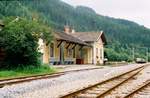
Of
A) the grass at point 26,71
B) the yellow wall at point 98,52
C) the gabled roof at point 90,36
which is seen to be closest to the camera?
the grass at point 26,71

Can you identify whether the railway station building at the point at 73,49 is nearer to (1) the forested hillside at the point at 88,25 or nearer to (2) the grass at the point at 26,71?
(2) the grass at the point at 26,71

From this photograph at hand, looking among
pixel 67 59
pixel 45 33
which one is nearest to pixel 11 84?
pixel 45 33

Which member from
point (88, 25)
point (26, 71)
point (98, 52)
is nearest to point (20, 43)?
point (26, 71)

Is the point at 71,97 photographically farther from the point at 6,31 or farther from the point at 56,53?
the point at 56,53

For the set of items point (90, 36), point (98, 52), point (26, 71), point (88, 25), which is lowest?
point (26, 71)

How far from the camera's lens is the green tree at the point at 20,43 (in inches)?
993

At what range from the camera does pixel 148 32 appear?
14525cm

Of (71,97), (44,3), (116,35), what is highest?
(44,3)

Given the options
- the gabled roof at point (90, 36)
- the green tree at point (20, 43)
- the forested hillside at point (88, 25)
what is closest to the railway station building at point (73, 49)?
the gabled roof at point (90, 36)

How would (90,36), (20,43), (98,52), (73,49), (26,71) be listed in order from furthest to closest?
(98,52) → (90,36) → (73,49) → (20,43) → (26,71)

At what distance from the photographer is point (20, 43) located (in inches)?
989

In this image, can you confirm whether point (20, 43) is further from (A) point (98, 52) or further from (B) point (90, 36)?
(A) point (98, 52)

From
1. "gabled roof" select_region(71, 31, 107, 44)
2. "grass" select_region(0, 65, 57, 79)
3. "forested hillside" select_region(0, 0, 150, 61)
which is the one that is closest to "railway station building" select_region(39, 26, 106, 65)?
"gabled roof" select_region(71, 31, 107, 44)

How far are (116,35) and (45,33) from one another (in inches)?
4663
